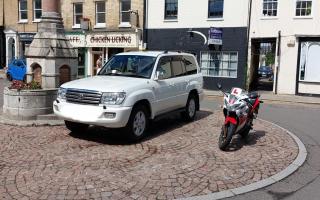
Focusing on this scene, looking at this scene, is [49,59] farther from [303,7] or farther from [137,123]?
[303,7]

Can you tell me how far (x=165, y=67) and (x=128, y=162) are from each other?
356cm

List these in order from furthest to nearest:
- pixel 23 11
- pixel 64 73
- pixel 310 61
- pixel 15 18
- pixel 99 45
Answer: pixel 15 18 < pixel 23 11 < pixel 99 45 < pixel 310 61 < pixel 64 73

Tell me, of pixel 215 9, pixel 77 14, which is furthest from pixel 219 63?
pixel 77 14

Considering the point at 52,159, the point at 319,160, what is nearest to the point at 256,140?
the point at 319,160

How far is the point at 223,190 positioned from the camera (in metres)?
5.70

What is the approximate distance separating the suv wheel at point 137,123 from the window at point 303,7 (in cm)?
1600

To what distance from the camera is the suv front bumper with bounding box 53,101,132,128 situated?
7762mm

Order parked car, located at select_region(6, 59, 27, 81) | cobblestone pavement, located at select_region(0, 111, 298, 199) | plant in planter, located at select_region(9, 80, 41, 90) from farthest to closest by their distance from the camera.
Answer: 1. parked car, located at select_region(6, 59, 27, 81)
2. plant in planter, located at select_region(9, 80, 41, 90)
3. cobblestone pavement, located at select_region(0, 111, 298, 199)

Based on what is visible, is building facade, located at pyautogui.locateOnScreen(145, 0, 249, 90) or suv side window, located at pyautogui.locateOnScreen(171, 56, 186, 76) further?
building facade, located at pyautogui.locateOnScreen(145, 0, 249, 90)

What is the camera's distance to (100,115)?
7770mm

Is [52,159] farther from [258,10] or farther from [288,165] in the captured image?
[258,10]

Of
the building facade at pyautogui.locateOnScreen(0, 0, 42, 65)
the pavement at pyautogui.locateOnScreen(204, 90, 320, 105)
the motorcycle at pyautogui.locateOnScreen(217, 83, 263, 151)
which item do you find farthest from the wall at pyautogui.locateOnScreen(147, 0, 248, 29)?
the motorcycle at pyautogui.locateOnScreen(217, 83, 263, 151)

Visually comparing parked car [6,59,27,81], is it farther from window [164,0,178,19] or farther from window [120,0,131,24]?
window [164,0,178,19]

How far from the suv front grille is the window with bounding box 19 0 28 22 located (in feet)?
85.5
